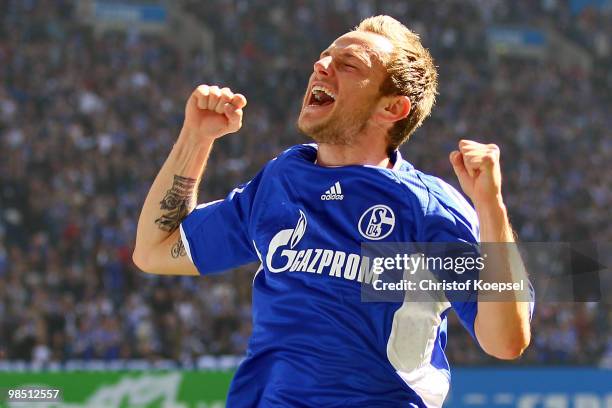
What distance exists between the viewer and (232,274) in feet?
56.9

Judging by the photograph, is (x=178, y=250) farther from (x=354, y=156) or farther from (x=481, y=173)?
(x=481, y=173)

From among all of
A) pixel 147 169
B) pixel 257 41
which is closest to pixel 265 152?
pixel 147 169

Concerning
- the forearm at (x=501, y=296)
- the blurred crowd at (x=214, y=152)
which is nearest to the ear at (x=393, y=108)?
the forearm at (x=501, y=296)

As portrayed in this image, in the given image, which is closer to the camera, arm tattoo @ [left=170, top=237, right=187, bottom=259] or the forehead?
the forehead

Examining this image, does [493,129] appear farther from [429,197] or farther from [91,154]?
[429,197]

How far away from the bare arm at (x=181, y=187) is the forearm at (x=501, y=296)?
106 cm

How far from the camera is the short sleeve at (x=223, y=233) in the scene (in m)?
3.33

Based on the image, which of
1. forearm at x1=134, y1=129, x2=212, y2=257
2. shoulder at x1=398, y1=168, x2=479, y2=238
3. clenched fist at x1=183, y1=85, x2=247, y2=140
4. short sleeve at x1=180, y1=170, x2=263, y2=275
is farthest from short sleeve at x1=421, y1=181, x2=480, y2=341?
forearm at x1=134, y1=129, x2=212, y2=257

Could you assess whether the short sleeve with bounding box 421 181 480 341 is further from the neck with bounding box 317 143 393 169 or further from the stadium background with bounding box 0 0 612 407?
the stadium background with bounding box 0 0 612 407

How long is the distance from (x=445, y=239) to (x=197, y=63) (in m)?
21.2

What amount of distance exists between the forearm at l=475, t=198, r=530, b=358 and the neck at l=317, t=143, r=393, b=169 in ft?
1.84

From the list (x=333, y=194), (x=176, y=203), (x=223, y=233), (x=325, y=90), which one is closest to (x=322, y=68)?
(x=325, y=90)

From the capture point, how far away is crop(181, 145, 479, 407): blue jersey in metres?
2.85

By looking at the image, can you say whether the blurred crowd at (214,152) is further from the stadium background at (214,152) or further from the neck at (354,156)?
the neck at (354,156)
